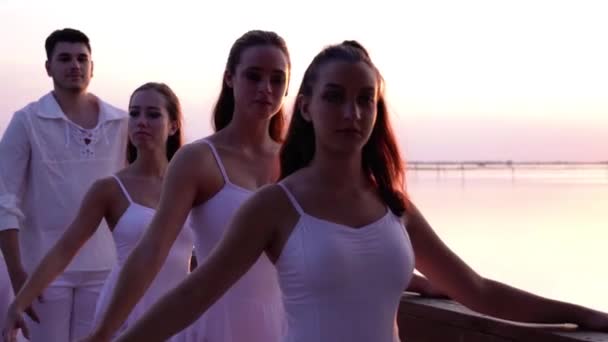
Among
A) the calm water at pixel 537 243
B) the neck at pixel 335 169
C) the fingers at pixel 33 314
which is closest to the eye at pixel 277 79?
the neck at pixel 335 169

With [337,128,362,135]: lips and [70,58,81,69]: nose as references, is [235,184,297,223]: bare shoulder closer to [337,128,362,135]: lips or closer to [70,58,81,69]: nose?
[337,128,362,135]: lips

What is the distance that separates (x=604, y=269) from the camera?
12992 mm

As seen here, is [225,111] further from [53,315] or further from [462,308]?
[53,315]

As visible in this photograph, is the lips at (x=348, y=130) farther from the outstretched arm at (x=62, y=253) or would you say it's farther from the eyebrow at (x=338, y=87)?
the outstretched arm at (x=62, y=253)

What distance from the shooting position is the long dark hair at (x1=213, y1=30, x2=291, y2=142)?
2.85m

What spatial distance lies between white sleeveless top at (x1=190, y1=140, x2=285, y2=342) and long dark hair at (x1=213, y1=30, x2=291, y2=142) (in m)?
0.24

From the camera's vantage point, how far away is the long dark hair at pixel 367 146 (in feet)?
7.27

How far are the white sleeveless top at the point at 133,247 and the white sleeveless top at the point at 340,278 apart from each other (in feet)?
4.34

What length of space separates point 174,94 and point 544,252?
11307mm

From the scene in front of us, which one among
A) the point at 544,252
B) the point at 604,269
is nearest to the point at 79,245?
the point at 604,269

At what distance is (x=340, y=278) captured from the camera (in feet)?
6.79

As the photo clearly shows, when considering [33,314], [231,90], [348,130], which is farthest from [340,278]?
[33,314]

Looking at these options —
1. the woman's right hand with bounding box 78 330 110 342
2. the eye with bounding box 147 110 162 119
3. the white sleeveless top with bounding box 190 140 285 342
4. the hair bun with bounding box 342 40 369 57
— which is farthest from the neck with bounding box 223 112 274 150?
the eye with bounding box 147 110 162 119

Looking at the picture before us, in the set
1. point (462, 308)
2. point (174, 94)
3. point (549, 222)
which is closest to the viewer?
point (462, 308)
